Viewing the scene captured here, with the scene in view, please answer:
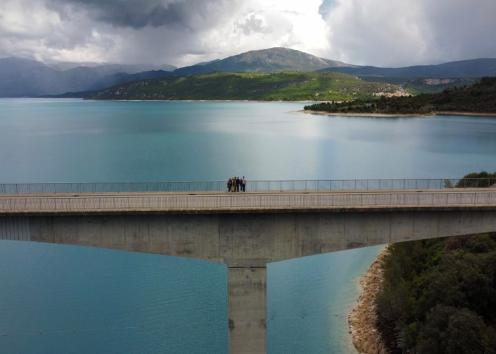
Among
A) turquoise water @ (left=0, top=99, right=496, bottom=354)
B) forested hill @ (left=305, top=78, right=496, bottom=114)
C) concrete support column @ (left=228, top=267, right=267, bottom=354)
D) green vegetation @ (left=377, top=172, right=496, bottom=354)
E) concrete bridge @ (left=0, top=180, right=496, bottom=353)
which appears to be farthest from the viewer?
forested hill @ (left=305, top=78, right=496, bottom=114)

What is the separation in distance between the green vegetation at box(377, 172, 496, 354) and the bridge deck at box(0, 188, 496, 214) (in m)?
4.14

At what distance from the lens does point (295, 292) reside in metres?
29.7

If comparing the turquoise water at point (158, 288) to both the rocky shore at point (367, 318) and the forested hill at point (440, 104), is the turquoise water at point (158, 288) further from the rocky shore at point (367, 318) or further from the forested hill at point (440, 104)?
the forested hill at point (440, 104)

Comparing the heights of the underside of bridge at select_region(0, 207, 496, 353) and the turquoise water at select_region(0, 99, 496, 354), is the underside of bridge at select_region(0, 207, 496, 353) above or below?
above

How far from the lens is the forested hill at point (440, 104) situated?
13538 centimetres

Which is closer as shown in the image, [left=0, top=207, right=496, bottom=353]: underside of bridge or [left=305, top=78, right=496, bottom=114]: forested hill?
[left=0, top=207, right=496, bottom=353]: underside of bridge

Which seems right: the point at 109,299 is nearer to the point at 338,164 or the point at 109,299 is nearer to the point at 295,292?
the point at 295,292

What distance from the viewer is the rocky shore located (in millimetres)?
23656

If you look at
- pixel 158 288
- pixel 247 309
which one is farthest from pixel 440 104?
pixel 247 309

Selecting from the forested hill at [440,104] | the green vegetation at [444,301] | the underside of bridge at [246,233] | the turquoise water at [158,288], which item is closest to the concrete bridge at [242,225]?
the underside of bridge at [246,233]

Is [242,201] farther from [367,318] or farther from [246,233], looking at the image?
[367,318]

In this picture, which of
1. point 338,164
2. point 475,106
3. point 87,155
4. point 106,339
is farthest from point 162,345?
point 475,106

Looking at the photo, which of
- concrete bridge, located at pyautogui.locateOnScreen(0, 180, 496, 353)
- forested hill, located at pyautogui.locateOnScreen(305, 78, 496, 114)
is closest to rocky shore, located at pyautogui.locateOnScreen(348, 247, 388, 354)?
concrete bridge, located at pyautogui.locateOnScreen(0, 180, 496, 353)

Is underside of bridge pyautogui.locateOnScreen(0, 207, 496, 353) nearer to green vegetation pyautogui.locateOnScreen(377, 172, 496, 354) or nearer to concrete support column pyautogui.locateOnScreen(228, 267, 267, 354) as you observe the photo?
concrete support column pyautogui.locateOnScreen(228, 267, 267, 354)
